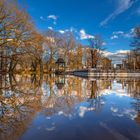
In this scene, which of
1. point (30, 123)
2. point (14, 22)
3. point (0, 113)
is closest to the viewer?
point (30, 123)

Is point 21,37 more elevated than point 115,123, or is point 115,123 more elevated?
point 21,37

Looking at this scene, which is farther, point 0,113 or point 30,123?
→ point 0,113

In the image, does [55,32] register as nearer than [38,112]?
No

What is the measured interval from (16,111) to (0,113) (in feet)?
1.44

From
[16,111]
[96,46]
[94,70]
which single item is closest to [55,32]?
[96,46]

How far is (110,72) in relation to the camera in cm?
3919

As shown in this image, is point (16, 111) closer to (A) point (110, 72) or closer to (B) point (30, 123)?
(B) point (30, 123)

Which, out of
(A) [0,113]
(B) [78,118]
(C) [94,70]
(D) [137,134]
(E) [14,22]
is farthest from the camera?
(C) [94,70]

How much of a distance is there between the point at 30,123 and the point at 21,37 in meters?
21.7

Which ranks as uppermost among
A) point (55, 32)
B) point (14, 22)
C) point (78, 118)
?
point (55, 32)

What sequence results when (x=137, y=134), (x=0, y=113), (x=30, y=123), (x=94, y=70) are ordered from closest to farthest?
(x=137, y=134), (x=30, y=123), (x=0, y=113), (x=94, y=70)

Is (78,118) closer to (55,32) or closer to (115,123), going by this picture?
(115,123)

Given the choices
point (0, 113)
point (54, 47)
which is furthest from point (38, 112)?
point (54, 47)

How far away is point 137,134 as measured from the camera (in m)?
3.81
